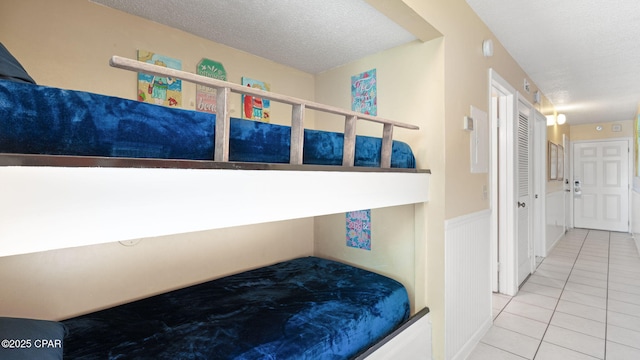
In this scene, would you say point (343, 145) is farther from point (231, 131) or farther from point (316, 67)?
point (316, 67)

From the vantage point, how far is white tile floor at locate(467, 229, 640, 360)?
214cm

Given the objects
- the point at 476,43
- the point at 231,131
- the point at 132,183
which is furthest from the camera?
the point at 476,43

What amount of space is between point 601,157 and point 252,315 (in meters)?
→ 8.26

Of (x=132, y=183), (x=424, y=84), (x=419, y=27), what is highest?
(x=419, y=27)

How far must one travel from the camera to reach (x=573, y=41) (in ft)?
8.70

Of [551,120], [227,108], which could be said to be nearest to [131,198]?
[227,108]

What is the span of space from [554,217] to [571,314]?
3.06m

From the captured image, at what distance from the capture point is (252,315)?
1.52m

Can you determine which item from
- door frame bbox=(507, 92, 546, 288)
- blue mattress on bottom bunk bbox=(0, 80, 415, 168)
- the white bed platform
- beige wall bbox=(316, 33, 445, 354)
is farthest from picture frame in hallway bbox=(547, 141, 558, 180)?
blue mattress on bottom bunk bbox=(0, 80, 415, 168)

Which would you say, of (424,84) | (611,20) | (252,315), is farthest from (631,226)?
(252,315)

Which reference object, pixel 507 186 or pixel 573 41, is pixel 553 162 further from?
pixel 573 41

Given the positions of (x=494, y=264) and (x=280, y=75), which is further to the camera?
(x=494, y=264)

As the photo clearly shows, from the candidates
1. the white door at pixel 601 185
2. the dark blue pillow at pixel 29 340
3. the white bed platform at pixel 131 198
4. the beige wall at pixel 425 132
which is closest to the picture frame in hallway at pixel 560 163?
the white door at pixel 601 185

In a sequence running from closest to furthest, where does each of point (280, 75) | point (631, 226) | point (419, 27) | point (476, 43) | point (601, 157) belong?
point (419, 27)
point (476, 43)
point (280, 75)
point (631, 226)
point (601, 157)
